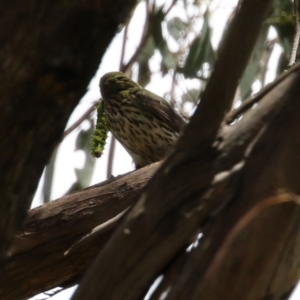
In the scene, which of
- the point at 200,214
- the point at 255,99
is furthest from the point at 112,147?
the point at 200,214

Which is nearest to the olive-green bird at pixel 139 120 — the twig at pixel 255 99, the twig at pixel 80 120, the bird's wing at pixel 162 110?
the bird's wing at pixel 162 110

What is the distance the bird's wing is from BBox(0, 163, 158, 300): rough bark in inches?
53.9

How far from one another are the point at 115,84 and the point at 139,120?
293 mm

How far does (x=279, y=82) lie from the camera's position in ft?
4.19

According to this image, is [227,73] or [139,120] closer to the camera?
[227,73]

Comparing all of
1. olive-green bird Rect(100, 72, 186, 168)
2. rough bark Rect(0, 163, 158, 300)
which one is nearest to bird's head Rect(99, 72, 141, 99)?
olive-green bird Rect(100, 72, 186, 168)

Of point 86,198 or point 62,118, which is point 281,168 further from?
point 86,198

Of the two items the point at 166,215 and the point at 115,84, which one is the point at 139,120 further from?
the point at 166,215

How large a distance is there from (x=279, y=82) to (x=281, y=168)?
0.17 m

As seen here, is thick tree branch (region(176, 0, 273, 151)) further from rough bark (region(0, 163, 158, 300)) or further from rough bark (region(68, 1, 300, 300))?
rough bark (region(0, 163, 158, 300))

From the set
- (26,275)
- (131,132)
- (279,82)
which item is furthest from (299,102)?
(131,132)

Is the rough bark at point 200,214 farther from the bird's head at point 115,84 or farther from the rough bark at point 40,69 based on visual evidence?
the bird's head at point 115,84

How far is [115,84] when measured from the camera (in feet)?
13.6

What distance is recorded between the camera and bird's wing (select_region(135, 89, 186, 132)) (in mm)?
3979
